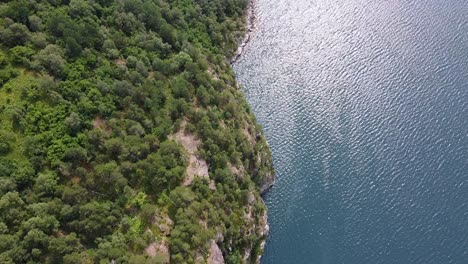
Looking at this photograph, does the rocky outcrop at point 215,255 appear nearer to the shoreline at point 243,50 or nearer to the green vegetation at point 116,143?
the green vegetation at point 116,143

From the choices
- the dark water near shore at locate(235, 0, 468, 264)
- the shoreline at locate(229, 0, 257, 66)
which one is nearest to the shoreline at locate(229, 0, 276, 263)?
the shoreline at locate(229, 0, 257, 66)

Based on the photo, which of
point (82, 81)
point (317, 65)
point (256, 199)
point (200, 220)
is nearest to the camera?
point (200, 220)

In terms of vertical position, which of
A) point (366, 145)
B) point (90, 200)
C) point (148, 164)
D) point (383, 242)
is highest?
point (366, 145)

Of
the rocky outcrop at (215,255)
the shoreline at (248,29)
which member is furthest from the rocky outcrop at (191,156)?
the shoreline at (248,29)

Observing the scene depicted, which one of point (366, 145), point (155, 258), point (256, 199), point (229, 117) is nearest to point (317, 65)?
point (366, 145)

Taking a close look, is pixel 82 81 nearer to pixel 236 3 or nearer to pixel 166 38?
pixel 166 38

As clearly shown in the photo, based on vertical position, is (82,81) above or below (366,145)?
below

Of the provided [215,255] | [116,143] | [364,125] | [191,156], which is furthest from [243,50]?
[215,255]
